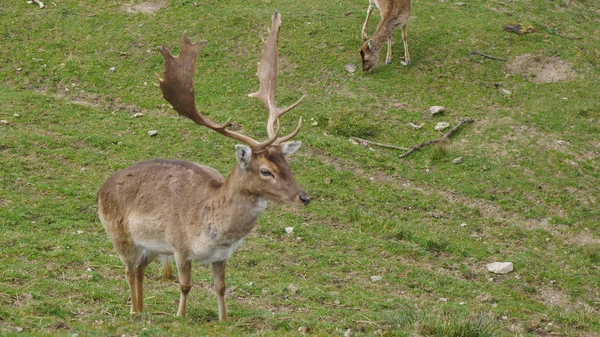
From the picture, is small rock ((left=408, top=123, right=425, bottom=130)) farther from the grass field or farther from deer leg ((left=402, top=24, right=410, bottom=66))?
deer leg ((left=402, top=24, right=410, bottom=66))

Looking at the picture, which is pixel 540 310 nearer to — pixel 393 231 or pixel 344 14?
pixel 393 231

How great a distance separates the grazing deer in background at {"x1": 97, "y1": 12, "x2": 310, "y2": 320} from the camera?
7.16m

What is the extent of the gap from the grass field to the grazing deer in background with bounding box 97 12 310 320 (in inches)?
24.7

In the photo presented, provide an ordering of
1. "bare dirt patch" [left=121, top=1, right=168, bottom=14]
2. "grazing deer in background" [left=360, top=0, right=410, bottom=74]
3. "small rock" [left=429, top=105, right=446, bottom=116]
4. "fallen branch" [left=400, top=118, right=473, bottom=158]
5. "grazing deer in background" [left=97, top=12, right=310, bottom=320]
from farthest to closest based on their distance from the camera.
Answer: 1. "bare dirt patch" [left=121, top=1, right=168, bottom=14]
2. "grazing deer in background" [left=360, top=0, right=410, bottom=74]
3. "small rock" [left=429, top=105, right=446, bottom=116]
4. "fallen branch" [left=400, top=118, right=473, bottom=158]
5. "grazing deer in background" [left=97, top=12, right=310, bottom=320]

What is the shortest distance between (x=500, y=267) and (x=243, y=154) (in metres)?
5.13

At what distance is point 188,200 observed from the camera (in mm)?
7496

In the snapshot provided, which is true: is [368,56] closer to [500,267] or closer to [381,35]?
[381,35]

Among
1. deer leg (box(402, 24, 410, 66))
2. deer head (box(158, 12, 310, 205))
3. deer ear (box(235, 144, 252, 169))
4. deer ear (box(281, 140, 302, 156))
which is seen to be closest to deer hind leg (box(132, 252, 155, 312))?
deer head (box(158, 12, 310, 205))

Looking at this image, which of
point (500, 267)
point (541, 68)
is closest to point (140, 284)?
point (500, 267)

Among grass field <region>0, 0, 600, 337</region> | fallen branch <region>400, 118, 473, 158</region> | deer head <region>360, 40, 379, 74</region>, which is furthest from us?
deer head <region>360, 40, 379, 74</region>

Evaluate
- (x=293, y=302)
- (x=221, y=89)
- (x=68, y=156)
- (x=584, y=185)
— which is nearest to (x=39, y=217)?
(x=68, y=156)

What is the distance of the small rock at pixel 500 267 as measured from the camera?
1059 centimetres

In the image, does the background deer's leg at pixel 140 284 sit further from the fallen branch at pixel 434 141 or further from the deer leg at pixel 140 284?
the fallen branch at pixel 434 141

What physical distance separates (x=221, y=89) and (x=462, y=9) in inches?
287
